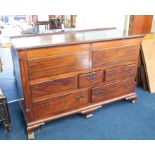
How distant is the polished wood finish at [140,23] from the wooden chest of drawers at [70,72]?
2.85 ft

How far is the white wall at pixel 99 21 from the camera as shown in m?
2.73

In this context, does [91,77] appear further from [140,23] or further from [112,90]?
[140,23]

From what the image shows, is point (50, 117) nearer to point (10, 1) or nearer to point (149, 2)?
point (10, 1)

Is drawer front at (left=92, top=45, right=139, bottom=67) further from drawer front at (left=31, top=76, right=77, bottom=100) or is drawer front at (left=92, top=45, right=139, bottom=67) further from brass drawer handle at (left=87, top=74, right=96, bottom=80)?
drawer front at (left=31, top=76, right=77, bottom=100)

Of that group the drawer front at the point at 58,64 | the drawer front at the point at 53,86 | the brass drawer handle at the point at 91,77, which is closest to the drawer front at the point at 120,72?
the brass drawer handle at the point at 91,77

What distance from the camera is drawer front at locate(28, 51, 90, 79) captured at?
161cm

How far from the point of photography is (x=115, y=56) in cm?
198

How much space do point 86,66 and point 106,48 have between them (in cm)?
28

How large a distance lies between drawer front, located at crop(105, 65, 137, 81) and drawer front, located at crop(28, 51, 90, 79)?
1.00 ft

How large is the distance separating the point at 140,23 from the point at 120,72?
49.6 inches

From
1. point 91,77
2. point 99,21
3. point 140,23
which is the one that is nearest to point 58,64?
point 91,77

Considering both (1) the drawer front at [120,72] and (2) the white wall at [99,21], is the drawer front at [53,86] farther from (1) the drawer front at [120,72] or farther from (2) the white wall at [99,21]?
(2) the white wall at [99,21]

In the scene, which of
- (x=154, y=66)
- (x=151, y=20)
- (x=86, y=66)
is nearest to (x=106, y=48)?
(x=86, y=66)

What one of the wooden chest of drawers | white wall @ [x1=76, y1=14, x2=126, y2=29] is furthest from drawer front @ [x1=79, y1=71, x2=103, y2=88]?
white wall @ [x1=76, y1=14, x2=126, y2=29]
